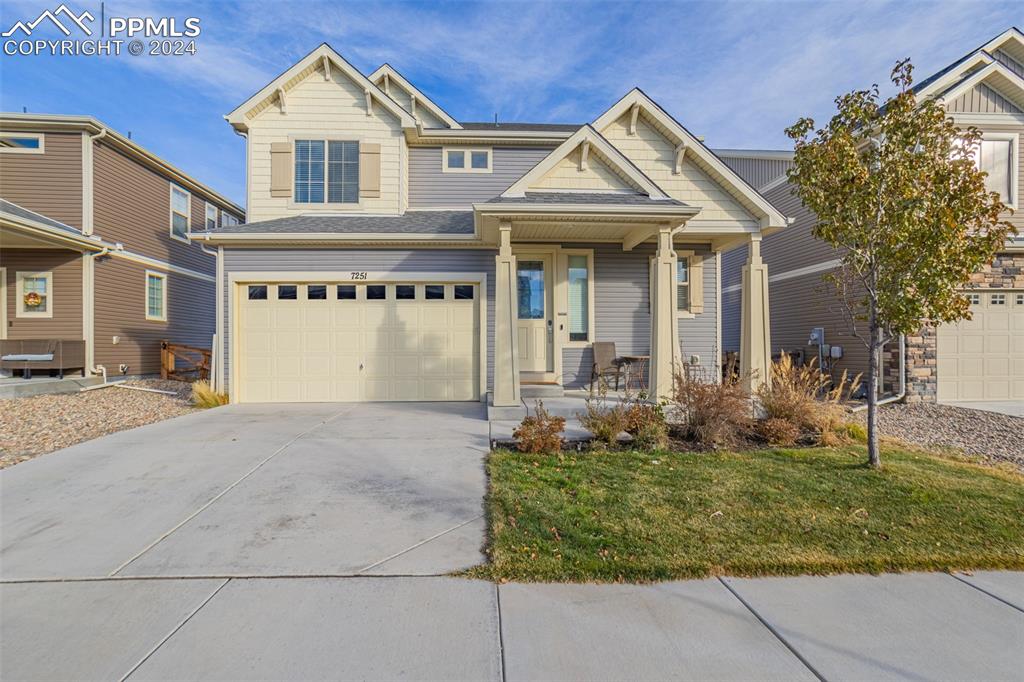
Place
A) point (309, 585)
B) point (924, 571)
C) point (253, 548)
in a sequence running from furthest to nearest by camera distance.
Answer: point (253, 548) → point (924, 571) → point (309, 585)

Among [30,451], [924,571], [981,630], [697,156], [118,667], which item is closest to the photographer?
[118,667]

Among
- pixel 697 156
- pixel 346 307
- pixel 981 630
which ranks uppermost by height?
pixel 697 156

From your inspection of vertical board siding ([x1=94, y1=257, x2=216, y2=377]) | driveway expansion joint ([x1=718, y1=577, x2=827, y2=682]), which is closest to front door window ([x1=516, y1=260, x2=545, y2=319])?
driveway expansion joint ([x1=718, y1=577, x2=827, y2=682])

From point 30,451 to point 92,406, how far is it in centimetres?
366

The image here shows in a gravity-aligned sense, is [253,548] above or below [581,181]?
below

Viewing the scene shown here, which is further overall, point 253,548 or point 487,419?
point 487,419

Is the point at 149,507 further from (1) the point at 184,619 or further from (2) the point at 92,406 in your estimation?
(2) the point at 92,406

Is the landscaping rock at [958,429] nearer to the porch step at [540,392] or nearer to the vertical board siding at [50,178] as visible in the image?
the porch step at [540,392]

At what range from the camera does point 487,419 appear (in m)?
7.50

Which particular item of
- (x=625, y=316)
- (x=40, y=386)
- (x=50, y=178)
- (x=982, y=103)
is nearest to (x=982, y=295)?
(x=982, y=103)

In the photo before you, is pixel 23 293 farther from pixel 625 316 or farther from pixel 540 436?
pixel 625 316

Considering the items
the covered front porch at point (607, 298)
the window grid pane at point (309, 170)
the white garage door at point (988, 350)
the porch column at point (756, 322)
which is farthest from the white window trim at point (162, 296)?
the white garage door at point (988, 350)

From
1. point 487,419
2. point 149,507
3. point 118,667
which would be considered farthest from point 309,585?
point 487,419

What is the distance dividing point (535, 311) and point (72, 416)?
8.24 metres
